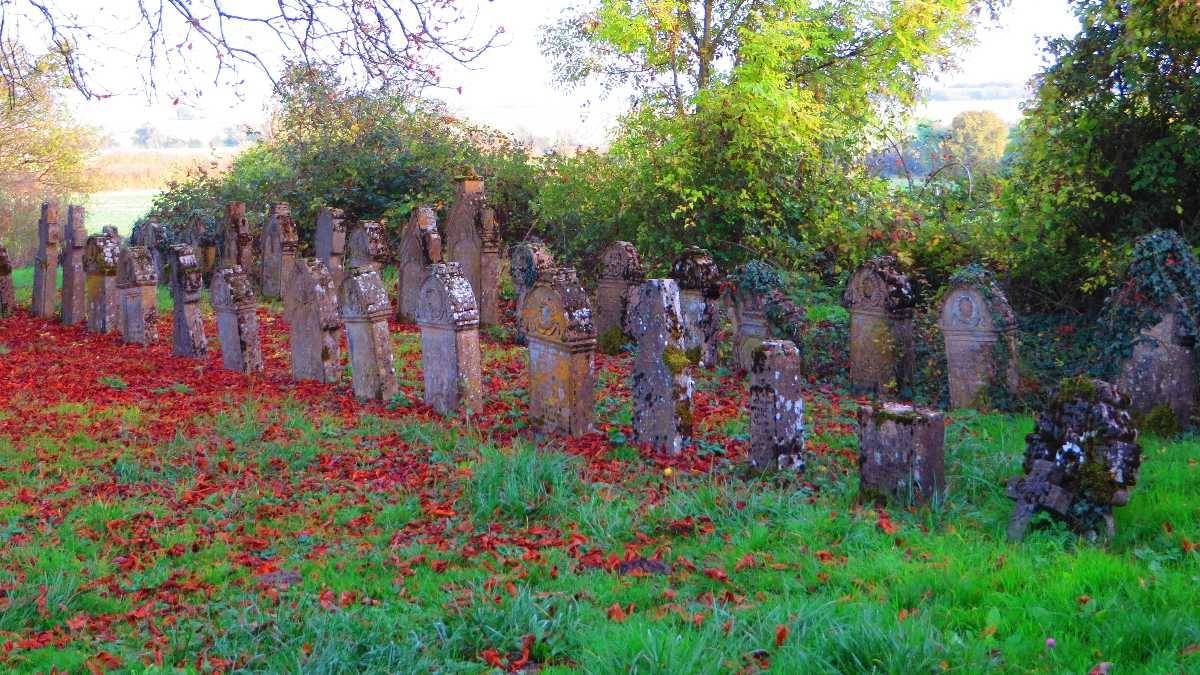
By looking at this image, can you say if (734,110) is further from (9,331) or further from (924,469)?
(9,331)

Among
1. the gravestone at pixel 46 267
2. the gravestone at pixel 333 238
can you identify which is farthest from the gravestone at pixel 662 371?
the gravestone at pixel 46 267

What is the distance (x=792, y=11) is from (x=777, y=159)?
15.2 ft

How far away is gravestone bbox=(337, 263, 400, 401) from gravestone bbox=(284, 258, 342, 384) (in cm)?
48

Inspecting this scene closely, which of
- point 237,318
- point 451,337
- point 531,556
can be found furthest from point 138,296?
point 531,556

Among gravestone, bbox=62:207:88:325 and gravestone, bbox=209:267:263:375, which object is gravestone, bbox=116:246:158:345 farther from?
gravestone, bbox=209:267:263:375

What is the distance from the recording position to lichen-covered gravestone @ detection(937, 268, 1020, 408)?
10.2 metres

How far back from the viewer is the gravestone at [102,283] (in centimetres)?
1534

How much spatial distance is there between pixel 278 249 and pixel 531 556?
1334 centimetres

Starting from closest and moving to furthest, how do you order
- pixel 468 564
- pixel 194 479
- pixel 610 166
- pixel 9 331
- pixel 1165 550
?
pixel 1165 550 → pixel 468 564 → pixel 194 479 → pixel 9 331 → pixel 610 166

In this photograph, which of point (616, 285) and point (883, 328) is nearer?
point (883, 328)

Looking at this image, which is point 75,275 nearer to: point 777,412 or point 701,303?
point 701,303

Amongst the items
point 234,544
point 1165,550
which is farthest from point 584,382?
point 1165,550

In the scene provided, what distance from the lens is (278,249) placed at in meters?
18.1

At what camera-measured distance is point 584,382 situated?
9.36m
